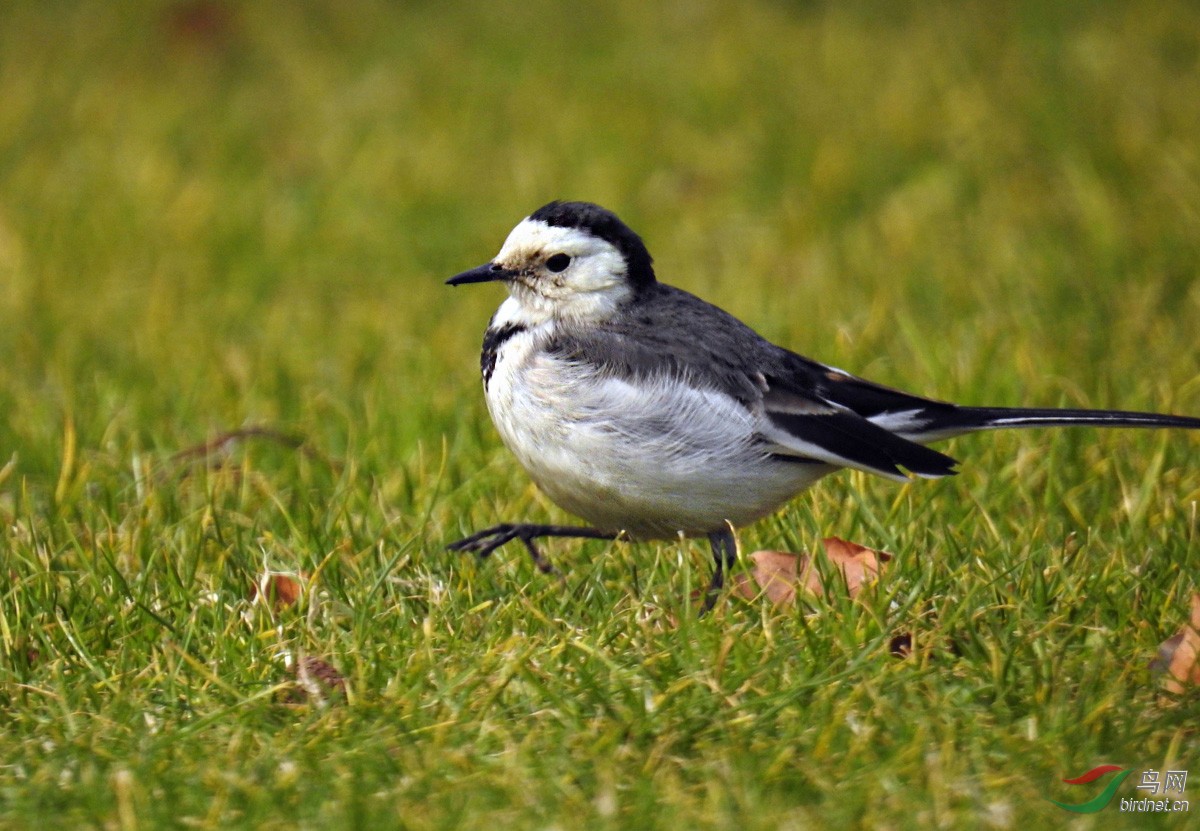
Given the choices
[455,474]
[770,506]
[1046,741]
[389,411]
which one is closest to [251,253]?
[389,411]

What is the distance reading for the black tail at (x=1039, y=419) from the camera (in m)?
4.55

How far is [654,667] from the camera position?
3.80 metres

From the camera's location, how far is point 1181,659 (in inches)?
149

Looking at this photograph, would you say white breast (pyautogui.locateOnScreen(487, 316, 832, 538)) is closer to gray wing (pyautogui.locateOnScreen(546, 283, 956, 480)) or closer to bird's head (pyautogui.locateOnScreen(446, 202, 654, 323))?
gray wing (pyautogui.locateOnScreen(546, 283, 956, 480))

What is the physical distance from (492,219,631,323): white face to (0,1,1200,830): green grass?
2.40 ft

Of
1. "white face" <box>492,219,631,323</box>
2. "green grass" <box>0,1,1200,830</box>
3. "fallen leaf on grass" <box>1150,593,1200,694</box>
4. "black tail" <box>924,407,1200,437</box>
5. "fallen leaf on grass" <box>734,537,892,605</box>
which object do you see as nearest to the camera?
"green grass" <box>0,1,1200,830</box>

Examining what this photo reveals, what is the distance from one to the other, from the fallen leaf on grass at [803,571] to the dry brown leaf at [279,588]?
118 centimetres

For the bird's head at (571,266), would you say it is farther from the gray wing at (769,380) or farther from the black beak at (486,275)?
the gray wing at (769,380)

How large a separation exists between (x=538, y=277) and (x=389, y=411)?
1.39 m

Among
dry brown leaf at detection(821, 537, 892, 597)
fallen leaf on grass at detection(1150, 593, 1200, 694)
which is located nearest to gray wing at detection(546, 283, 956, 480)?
dry brown leaf at detection(821, 537, 892, 597)

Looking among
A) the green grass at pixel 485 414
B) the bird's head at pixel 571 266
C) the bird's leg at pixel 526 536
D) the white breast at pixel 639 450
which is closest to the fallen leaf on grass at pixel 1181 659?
the green grass at pixel 485 414

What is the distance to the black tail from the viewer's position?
4.55 meters

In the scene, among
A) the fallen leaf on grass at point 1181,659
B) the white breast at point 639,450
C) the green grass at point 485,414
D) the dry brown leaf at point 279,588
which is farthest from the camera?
the white breast at point 639,450

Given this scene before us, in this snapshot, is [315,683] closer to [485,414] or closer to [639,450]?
[639,450]
